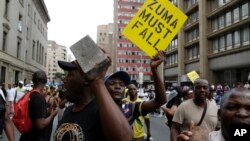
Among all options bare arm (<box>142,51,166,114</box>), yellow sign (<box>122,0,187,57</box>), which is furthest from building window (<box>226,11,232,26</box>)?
bare arm (<box>142,51,166,114</box>)

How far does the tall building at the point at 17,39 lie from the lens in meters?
29.9

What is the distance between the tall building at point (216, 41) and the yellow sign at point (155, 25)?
84.7 feet

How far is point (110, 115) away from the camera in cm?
187

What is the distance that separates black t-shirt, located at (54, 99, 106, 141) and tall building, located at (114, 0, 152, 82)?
83.7 m

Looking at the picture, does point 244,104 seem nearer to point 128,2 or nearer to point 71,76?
point 71,76

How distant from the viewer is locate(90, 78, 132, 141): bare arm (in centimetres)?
186

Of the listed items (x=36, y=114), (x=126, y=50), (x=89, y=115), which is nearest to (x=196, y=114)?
(x=36, y=114)

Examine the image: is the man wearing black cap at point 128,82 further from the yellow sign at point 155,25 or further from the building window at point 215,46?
the building window at point 215,46

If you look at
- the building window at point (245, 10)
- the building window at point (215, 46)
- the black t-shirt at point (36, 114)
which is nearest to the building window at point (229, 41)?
the building window at point (215, 46)

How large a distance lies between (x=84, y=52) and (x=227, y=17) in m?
32.9

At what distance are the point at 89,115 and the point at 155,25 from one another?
2.14 metres

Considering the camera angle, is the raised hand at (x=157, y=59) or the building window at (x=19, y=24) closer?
the raised hand at (x=157, y=59)

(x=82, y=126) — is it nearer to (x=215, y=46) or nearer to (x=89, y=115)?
(x=89, y=115)

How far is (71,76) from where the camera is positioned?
8.56 feet
